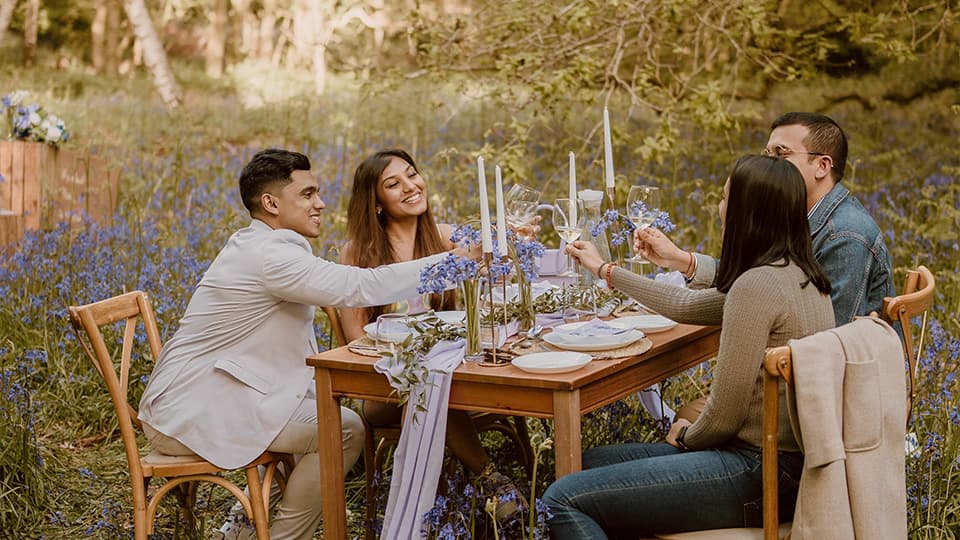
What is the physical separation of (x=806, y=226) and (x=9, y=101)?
19.3 feet

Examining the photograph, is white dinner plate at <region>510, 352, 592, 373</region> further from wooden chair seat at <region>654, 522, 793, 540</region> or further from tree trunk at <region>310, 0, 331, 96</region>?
tree trunk at <region>310, 0, 331, 96</region>

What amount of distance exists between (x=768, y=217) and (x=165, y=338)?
3262 mm

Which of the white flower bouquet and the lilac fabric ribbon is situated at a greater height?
the white flower bouquet

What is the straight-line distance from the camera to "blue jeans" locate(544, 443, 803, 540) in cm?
257

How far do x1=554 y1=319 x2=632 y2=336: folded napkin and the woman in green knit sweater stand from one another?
15.4 inches

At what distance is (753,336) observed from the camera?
2564 millimetres

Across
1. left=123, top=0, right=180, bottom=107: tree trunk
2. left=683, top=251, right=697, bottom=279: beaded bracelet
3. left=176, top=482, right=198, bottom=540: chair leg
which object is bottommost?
left=176, top=482, right=198, bottom=540: chair leg

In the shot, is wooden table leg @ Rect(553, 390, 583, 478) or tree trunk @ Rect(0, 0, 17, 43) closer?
wooden table leg @ Rect(553, 390, 583, 478)

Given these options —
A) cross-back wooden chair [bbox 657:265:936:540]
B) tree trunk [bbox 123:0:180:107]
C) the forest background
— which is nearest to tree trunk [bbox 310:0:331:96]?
tree trunk [bbox 123:0:180:107]

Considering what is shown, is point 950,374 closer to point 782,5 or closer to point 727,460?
point 727,460

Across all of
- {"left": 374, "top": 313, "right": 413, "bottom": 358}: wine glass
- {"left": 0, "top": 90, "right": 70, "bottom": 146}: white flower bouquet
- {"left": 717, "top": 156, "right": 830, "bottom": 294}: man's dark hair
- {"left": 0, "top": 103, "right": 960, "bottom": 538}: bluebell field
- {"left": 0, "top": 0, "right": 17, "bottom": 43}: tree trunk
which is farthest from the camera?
{"left": 0, "top": 0, "right": 17, "bottom": 43}: tree trunk

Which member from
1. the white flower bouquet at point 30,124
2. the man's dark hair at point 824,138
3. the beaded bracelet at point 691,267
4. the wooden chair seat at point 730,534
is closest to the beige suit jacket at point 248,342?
the beaded bracelet at point 691,267

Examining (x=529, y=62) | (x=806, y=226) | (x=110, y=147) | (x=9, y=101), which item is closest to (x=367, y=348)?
(x=806, y=226)

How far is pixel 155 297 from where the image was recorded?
535cm
